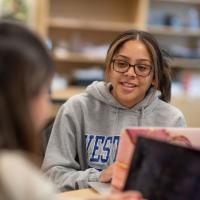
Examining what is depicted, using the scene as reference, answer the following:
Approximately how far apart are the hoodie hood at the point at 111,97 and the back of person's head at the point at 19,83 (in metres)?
0.89

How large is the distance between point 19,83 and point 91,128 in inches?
35.6

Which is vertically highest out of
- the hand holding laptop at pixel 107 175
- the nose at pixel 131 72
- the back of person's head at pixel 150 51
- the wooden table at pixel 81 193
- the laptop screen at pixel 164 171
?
the back of person's head at pixel 150 51

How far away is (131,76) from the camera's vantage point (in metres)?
1.75

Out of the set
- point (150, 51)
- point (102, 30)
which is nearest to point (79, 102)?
point (150, 51)

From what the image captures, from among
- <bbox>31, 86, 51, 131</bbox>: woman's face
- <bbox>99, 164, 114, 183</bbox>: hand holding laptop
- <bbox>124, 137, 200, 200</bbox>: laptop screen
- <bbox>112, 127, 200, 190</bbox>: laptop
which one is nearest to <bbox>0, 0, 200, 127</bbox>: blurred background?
<bbox>99, 164, 114, 183</bbox>: hand holding laptop

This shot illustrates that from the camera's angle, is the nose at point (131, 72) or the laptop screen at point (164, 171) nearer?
the laptop screen at point (164, 171)

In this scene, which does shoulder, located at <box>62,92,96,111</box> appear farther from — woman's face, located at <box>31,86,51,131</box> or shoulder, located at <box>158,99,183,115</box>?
woman's face, located at <box>31,86,51,131</box>

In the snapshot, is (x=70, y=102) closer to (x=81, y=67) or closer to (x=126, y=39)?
(x=126, y=39)

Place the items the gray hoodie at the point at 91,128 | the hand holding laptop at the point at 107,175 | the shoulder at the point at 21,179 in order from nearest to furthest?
the shoulder at the point at 21,179 → the hand holding laptop at the point at 107,175 → the gray hoodie at the point at 91,128

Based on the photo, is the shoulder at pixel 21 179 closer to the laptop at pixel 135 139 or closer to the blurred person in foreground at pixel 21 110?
the blurred person in foreground at pixel 21 110

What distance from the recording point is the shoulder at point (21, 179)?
86 cm

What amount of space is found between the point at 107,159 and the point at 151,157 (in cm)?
58

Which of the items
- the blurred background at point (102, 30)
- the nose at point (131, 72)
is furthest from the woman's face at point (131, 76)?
the blurred background at point (102, 30)

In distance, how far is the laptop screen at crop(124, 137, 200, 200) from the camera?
112 cm
